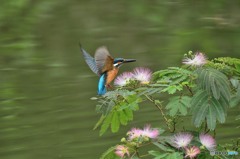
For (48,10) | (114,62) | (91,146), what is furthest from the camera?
(48,10)

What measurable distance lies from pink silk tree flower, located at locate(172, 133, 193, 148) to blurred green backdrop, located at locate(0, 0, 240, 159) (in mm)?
2513

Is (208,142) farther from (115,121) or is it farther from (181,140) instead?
(115,121)

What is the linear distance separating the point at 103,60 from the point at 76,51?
3818mm

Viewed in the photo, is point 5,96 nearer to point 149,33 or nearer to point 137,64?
point 137,64

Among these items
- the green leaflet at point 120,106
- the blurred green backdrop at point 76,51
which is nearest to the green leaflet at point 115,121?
the green leaflet at point 120,106

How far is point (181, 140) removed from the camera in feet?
9.09

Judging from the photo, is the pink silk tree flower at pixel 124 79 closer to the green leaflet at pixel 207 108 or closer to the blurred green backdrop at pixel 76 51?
the green leaflet at pixel 207 108

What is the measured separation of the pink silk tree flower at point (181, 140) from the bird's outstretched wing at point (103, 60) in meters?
0.66

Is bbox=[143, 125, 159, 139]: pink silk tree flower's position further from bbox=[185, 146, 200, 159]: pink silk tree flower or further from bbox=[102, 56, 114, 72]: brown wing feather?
bbox=[102, 56, 114, 72]: brown wing feather

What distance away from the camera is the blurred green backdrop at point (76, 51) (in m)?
5.62

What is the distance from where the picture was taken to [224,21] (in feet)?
25.2

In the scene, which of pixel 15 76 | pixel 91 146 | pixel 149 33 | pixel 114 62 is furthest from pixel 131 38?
pixel 114 62

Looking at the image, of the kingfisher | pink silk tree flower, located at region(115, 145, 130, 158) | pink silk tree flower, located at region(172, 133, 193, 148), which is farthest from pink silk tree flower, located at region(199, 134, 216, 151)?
the kingfisher

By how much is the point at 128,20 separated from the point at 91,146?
2.58 m
